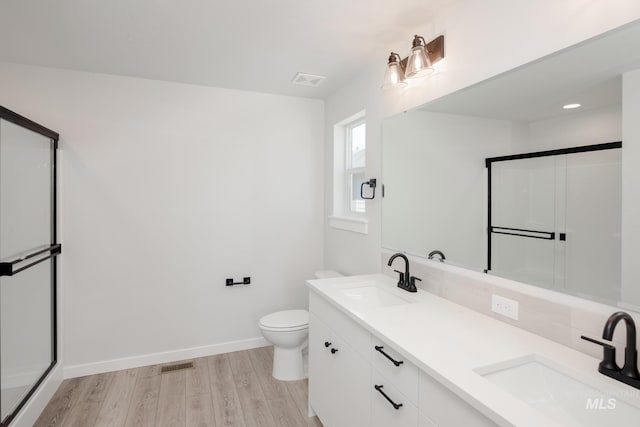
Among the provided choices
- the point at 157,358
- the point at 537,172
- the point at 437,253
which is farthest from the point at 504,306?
the point at 157,358

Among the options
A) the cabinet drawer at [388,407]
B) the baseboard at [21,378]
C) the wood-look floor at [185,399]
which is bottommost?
the wood-look floor at [185,399]

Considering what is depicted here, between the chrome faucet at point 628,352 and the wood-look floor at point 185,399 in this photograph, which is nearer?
the chrome faucet at point 628,352

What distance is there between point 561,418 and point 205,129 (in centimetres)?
295

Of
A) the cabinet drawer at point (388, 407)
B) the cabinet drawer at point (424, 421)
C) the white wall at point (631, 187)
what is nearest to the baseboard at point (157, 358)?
the cabinet drawer at point (388, 407)

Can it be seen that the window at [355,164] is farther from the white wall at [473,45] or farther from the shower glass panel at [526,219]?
the shower glass panel at [526,219]

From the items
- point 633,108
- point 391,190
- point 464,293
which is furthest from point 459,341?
point 391,190

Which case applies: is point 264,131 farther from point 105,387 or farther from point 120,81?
point 105,387

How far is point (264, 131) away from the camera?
3135mm

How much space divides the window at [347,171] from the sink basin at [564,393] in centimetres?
Answer: 194

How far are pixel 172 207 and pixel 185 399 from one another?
1494 mm

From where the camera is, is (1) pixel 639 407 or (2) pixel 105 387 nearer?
(1) pixel 639 407

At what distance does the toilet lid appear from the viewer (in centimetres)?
251

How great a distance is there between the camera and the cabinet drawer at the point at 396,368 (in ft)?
3.79

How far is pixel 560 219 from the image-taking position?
124 centimetres
